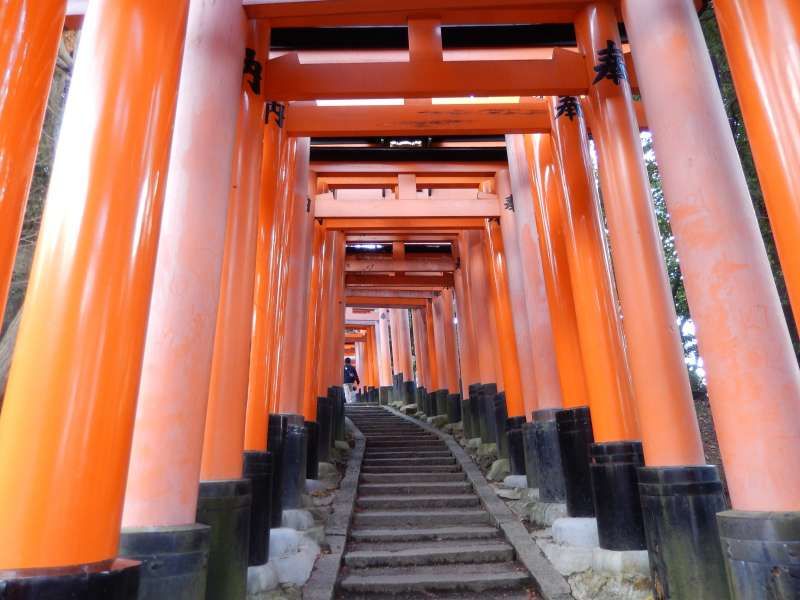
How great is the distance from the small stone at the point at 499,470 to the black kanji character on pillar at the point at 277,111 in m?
5.69

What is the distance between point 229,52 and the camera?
381 cm

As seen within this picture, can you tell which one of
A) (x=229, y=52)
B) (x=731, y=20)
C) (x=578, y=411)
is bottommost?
(x=578, y=411)

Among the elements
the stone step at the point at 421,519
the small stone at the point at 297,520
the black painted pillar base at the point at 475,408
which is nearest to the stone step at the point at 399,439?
the black painted pillar base at the point at 475,408

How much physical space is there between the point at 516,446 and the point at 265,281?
478 cm

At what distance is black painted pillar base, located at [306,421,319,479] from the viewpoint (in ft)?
25.5

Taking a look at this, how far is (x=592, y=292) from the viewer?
16.4ft

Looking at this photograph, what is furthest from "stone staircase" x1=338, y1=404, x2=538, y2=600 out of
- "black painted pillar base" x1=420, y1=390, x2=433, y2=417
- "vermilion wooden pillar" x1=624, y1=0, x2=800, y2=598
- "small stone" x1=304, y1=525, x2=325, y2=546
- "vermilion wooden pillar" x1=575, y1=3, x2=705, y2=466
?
"black painted pillar base" x1=420, y1=390, x2=433, y2=417

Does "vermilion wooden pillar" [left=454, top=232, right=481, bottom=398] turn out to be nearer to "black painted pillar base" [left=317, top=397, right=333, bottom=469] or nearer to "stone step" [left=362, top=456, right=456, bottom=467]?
"stone step" [left=362, top=456, right=456, bottom=467]

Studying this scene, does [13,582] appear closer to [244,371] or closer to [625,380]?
[244,371]

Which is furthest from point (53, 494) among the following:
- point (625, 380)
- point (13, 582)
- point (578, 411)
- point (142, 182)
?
point (578, 411)

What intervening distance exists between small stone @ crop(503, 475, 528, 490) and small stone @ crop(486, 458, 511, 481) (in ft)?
1.29

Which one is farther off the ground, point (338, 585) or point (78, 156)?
point (78, 156)

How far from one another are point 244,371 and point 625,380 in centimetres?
313

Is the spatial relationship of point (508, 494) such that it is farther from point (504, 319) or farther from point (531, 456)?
point (504, 319)
